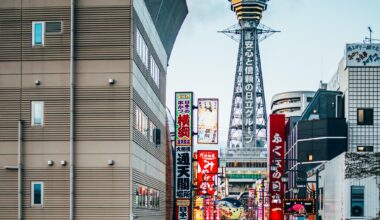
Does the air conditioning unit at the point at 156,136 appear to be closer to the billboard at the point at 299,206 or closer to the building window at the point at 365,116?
the billboard at the point at 299,206

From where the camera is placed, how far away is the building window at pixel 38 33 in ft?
125

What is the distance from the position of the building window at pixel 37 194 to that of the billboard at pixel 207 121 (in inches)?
943

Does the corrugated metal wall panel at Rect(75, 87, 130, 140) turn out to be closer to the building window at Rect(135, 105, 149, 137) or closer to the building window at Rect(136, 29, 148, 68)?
the building window at Rect(135, 105, 149, 137)

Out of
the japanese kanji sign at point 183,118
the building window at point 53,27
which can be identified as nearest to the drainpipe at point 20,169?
the building window at point 53,27

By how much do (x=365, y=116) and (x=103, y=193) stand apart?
48.7 meters

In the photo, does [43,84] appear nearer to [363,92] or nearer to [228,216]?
[363,92]

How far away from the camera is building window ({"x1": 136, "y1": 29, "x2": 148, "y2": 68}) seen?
40.9 m

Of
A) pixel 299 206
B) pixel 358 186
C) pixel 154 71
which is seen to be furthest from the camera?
pixel 299 206

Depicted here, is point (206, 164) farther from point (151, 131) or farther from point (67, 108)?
point (67, 108)

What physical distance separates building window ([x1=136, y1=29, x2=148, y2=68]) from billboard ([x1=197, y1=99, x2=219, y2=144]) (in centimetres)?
1599

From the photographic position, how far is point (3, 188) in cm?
3788

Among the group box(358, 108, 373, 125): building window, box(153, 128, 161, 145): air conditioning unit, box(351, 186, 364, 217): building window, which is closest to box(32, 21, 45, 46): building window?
box(153, 128, 161, 145): air conditioning unit

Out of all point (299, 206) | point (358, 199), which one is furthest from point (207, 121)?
point (358, 199)

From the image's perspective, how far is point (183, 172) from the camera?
183 ft
